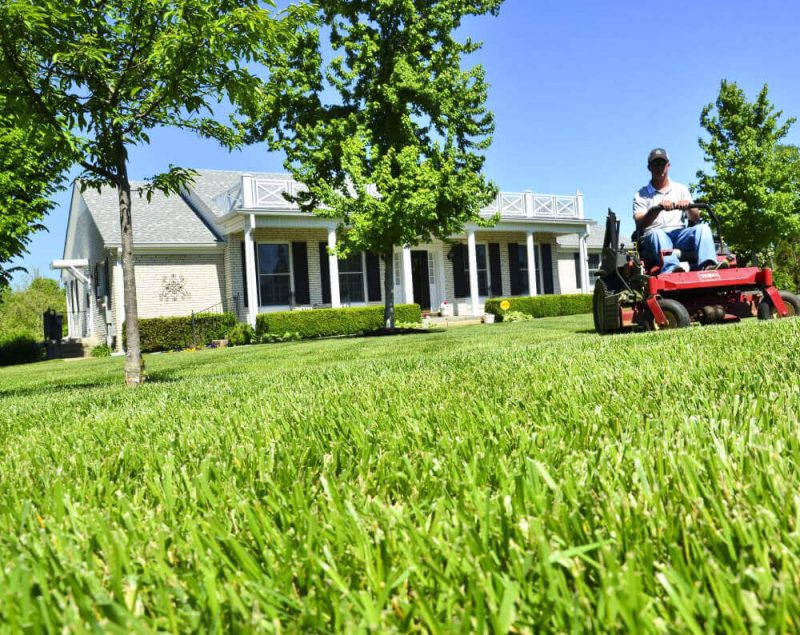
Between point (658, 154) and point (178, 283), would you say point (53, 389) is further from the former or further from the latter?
point (178, 283)

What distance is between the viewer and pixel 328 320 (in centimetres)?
1939

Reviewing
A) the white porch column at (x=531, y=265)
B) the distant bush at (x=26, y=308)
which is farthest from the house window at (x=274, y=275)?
the distant bush at (x=26, y=308)

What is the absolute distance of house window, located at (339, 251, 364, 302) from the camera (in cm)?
2344

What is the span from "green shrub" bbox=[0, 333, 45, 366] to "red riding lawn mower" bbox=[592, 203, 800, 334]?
21.2 m

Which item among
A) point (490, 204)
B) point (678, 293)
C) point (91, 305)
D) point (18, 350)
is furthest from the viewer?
point (91, 305)

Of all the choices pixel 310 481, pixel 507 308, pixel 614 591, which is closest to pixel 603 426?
pixel 310 481

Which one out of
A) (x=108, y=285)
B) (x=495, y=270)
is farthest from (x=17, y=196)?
(x=495, y=270)

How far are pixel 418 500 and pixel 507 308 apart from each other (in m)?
21.3

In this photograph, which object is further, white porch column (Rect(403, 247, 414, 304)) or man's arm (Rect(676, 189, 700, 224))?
white porch column (Rect(403, 247, 414, 304))

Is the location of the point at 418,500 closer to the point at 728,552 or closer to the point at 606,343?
the point at 728,552

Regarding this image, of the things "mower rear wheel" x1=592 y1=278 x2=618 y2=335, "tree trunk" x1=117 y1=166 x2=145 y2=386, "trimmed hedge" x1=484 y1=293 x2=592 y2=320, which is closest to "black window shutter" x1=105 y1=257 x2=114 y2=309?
"trimmed hedge" x1=484 y1=293 x2=592 y2=320

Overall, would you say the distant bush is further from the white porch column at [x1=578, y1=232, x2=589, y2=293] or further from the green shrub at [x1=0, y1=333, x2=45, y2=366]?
the white porch column at [x1=578, y1=232, x2=589, y2=293]

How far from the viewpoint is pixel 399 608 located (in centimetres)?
90

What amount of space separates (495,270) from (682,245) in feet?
66.0
